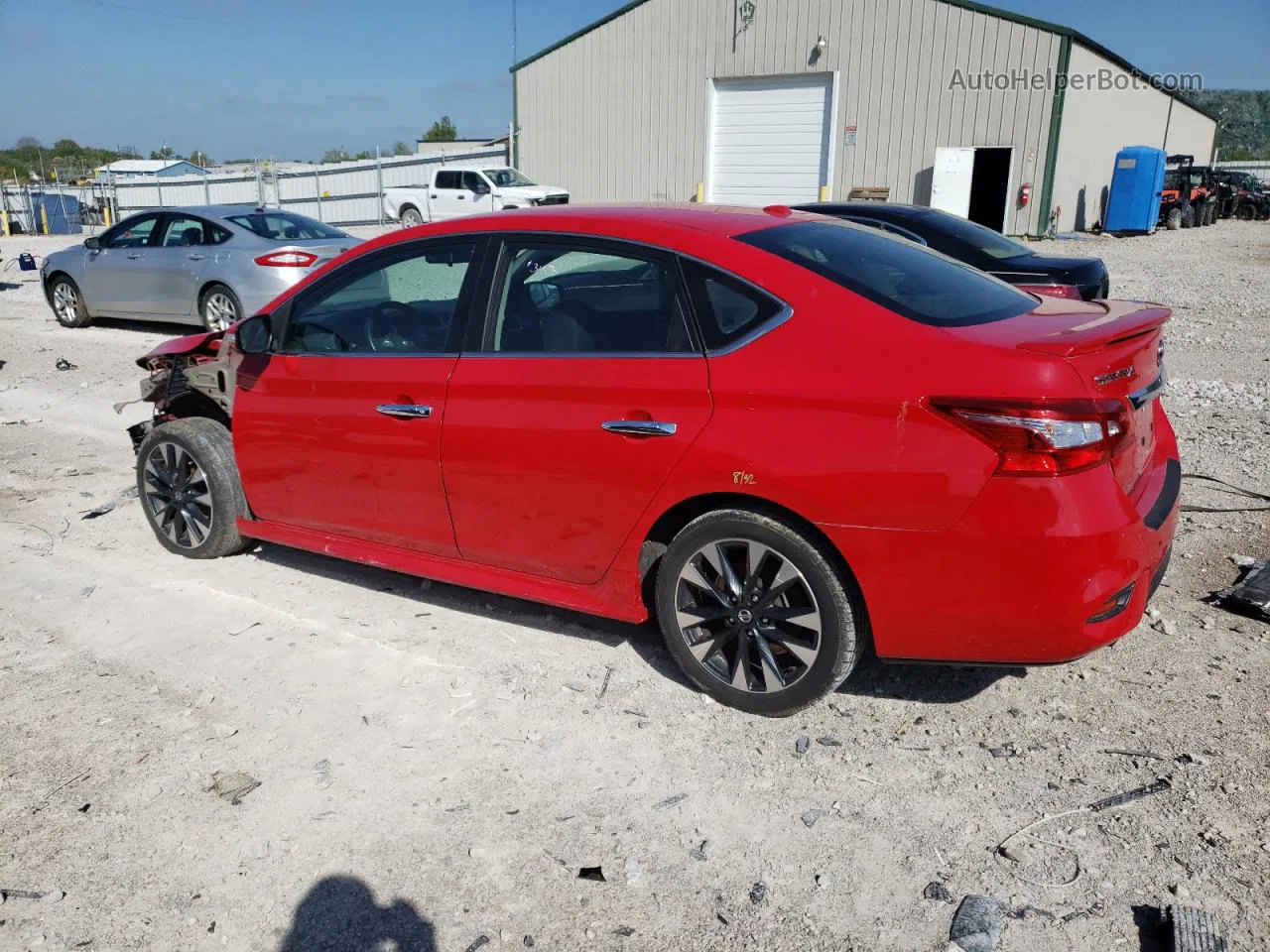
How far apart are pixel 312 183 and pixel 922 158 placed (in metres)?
22.1

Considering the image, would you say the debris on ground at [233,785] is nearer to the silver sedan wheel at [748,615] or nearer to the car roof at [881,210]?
the silver sedan wheel at [748,615]

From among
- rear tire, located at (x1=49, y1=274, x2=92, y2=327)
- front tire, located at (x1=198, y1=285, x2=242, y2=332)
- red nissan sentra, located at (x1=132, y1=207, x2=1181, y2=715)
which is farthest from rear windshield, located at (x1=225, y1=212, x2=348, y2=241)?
red nissan sentra, located at (x1=132, y1=207, x2=1181, y2=715)

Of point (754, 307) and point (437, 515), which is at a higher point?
point (754, 307)

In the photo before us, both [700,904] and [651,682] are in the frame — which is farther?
[651,682]

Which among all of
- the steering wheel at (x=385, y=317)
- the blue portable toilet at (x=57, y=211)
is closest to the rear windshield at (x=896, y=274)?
the steering wheel at (x=385, y=317)

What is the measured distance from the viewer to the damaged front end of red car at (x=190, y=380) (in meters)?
5.00

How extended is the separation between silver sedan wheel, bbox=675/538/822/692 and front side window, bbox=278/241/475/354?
4.66 feet

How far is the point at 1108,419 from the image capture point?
9.91 ft

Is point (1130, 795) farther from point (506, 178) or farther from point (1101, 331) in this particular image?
point (506, 178)

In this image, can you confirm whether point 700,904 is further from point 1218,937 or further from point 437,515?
point 437,515

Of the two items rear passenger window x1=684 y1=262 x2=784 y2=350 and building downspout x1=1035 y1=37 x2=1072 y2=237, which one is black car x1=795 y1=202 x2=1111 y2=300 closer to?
rear passenger window x1=684 y1=262 x2=784 y2=350

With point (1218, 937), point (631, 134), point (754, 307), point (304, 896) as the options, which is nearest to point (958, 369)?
point (754, 307)

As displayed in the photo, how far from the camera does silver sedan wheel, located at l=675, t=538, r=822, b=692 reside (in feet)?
11.2

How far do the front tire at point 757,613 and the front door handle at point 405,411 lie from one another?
1.17 meters
